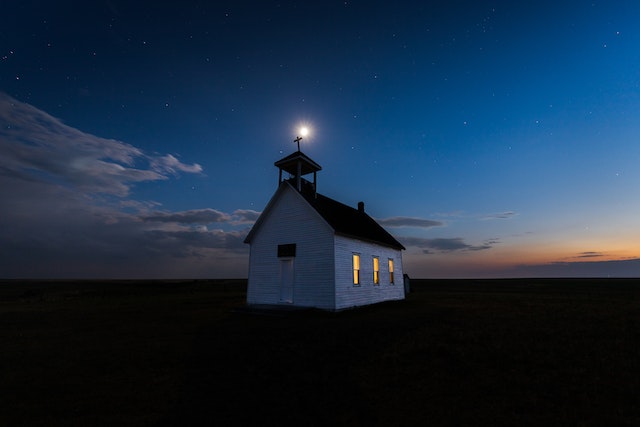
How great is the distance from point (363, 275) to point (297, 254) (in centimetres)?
494

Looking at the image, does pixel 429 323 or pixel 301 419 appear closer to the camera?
pixel 301 419

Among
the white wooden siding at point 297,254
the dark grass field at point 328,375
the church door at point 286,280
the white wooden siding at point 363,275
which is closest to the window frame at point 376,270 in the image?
the white wooden siding at point 363,275

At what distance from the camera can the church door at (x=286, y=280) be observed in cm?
1842

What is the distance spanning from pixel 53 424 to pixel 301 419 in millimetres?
3963

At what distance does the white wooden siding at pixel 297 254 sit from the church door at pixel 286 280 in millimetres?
262

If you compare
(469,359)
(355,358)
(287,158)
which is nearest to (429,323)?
(469,359)

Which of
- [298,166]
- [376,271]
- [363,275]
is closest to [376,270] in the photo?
[376,271]

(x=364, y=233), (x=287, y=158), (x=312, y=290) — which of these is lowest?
(x=312, y=290)

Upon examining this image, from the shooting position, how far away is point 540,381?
6320 millimetres

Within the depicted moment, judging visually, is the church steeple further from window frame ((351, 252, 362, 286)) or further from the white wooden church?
window frame ((351, 252, 362, 286))

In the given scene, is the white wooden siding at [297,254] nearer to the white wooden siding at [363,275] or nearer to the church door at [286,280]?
the church door at [286,280]

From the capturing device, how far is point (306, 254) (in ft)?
59.9

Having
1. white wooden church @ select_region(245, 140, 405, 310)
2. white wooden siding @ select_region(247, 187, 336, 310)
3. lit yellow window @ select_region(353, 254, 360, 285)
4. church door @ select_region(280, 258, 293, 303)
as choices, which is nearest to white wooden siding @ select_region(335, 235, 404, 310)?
white wooden church @ select_region(245, 140, 405, 310)

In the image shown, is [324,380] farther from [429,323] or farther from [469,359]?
[429,323]
